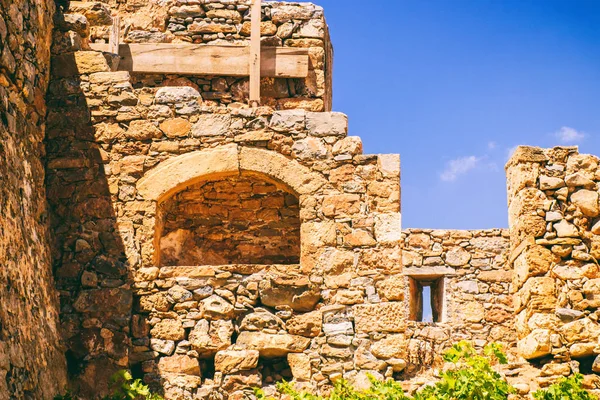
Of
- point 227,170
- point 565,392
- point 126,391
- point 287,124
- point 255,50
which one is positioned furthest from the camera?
point 255,50

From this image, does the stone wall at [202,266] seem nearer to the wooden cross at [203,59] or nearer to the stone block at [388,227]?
the stone block at [388,227]

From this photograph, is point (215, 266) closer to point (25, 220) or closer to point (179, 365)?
point (179, 365)

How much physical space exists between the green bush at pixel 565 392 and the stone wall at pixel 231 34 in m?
4.12

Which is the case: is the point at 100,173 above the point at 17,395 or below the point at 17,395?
above

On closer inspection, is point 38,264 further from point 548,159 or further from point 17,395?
point 548,159

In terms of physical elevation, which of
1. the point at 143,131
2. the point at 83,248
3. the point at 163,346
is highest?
the point at 143,131

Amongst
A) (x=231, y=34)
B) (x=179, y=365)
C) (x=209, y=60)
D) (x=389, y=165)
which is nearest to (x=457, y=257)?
(x=231, y=34)

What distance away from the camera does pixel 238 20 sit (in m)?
10.5

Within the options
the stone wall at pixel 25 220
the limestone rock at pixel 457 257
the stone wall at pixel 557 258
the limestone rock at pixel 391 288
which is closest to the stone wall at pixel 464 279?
the limestone rock at pixel 457 257

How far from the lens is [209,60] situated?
9828 millimetres

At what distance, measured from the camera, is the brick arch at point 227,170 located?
318 inches

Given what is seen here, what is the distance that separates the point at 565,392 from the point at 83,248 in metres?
3.95

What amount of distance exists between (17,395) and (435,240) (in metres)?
7.79

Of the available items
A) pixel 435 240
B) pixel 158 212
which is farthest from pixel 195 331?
pixel 435 240
